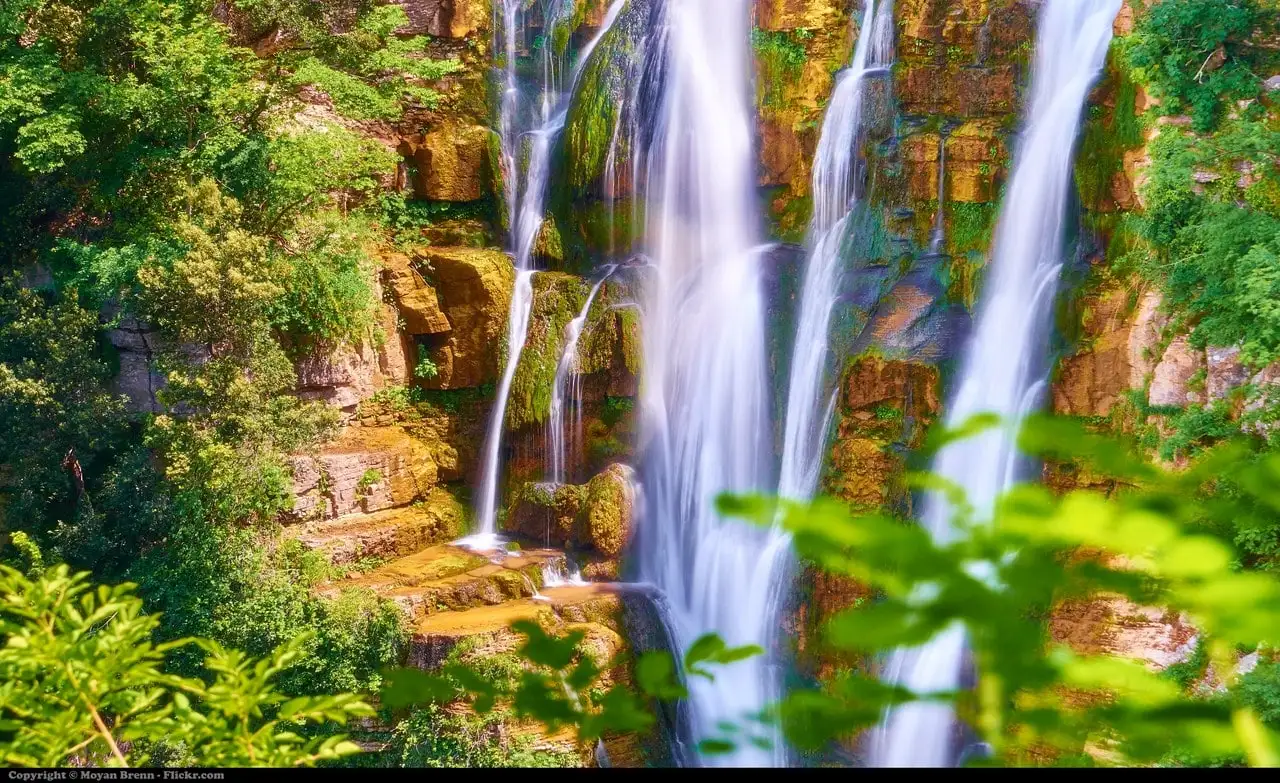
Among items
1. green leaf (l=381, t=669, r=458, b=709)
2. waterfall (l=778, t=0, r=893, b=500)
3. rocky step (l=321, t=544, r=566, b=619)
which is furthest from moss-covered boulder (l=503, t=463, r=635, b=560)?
green leaf (l=381, t=669, r=458, b=709)

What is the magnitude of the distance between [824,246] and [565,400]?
13.7ft

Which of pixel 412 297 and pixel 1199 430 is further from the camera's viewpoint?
pixel 412 297

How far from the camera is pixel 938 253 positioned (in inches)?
452

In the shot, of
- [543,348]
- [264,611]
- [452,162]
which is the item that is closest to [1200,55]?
[543,348]

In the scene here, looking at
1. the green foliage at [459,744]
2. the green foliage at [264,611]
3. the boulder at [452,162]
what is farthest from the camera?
the boulder at [452,162]

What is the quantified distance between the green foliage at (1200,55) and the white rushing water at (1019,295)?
1462 mm

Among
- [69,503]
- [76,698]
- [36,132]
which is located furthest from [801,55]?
[76,698]

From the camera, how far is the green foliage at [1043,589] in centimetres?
96

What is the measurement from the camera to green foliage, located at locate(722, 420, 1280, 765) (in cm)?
96

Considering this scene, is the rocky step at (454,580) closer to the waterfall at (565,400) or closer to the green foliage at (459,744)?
the green foliage at (459,744)

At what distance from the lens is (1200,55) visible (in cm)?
885

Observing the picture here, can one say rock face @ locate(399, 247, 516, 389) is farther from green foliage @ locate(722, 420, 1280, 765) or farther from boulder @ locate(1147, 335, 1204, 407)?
green foliage @ locate(722, 420, 1280, 765)

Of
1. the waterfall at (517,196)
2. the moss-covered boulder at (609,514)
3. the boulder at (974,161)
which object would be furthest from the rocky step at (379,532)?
the boulder at (974,161)

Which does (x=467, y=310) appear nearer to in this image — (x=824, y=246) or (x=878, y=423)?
(x=824, y=246)
